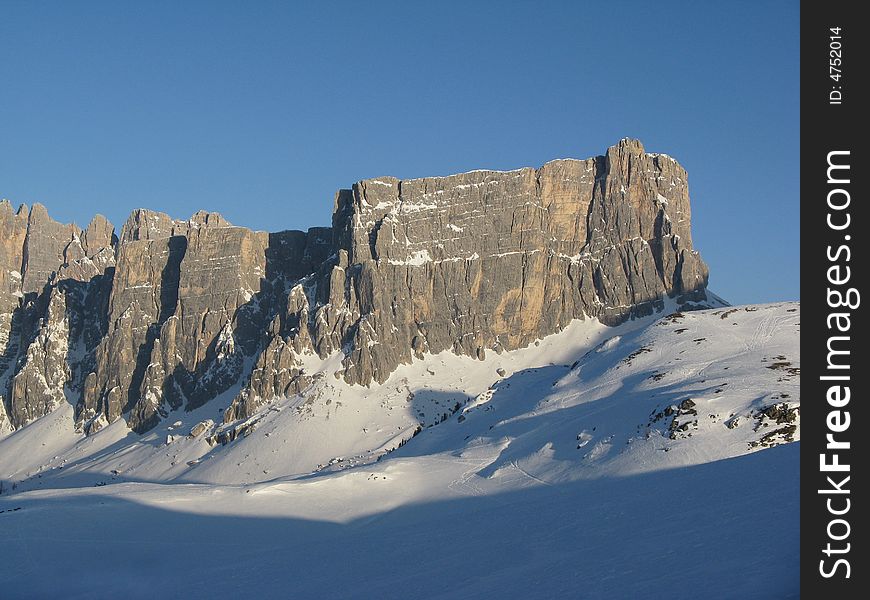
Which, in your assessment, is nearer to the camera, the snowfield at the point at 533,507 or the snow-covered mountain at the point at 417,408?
the snowfield at the point at 533,507

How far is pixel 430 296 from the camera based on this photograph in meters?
146

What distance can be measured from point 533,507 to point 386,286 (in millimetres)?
110861

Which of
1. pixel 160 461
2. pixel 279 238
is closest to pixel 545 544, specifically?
pixel 160 461

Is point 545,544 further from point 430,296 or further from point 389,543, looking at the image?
point 430,296

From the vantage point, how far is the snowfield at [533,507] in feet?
73.9
